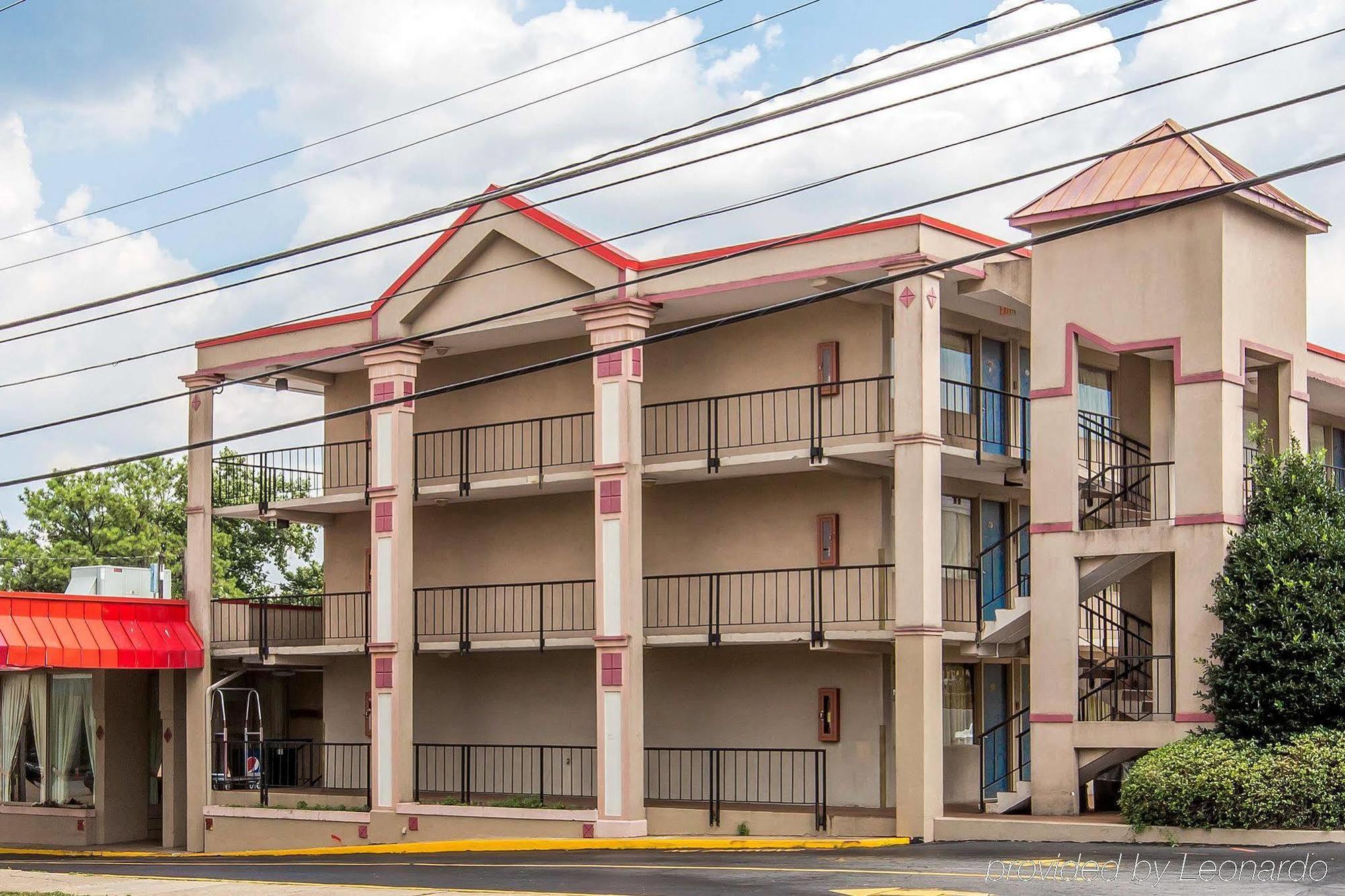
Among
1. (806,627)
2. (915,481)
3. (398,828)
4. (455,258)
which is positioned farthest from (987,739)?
(455,258)

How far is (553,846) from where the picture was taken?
2558cm

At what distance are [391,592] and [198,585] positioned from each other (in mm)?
5288

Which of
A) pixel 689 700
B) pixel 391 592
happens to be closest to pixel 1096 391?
pixel 689 700

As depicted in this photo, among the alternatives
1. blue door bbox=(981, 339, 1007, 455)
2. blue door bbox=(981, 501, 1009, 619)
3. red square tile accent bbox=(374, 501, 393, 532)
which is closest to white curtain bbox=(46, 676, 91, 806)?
red square tile accent bbox=(374, 501, 393, 532)

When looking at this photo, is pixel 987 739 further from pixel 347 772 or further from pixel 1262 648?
pixel 347 772

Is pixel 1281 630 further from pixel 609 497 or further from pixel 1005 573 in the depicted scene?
pixel 609 497

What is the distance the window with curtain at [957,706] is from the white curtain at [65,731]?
57.5 ft

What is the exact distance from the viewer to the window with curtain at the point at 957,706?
87.9 ft

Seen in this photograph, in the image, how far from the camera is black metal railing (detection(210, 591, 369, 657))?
106 ft

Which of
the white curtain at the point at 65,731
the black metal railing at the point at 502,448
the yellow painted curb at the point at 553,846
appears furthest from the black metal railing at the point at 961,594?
the white curtain at the point at 65,731

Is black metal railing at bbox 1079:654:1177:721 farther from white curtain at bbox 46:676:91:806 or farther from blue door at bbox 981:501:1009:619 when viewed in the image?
white curtain at bbox 46:676:91:806

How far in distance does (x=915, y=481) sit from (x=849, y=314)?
3.99 m

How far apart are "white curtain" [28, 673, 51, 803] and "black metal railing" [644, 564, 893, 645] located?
14301mm

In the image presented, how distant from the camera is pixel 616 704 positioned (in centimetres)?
2608
